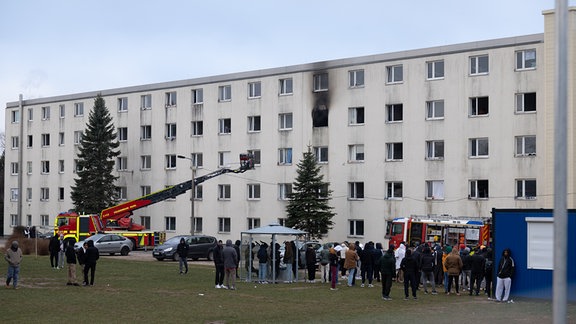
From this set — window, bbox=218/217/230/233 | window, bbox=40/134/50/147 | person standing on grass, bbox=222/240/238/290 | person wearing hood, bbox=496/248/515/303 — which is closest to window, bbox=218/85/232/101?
window, bbox=218/217/230/233

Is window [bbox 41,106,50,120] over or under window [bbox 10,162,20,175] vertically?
over

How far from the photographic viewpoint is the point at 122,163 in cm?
7462

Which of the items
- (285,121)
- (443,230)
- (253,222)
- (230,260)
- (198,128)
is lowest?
(230,260)

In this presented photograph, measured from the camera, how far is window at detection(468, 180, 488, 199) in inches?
2109

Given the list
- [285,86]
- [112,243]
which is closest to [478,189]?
[285,86]

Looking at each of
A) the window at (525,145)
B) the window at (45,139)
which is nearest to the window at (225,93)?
the window at (45,139)

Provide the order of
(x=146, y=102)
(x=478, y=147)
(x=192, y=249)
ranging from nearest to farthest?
(x=192, y=249)
(x=478, y=147)
(x=146, y=102)

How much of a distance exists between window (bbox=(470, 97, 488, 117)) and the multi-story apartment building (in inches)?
2.9

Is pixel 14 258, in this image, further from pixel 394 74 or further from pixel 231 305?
pixel 394 74

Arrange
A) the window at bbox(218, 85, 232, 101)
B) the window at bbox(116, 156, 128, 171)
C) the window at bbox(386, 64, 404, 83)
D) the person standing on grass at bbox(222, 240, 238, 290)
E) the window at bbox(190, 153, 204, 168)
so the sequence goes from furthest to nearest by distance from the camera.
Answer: the window at bbox(116, 156, 128, 171) → the window at bbox(190, 153, 204, 168) → the window at bbox(218, 85, 232, 101) → the window at bbox(386, 64, 404, 83) → the person standing on grass at bbox(222, 240, 238, 290)

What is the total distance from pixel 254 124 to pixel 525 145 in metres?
21.8

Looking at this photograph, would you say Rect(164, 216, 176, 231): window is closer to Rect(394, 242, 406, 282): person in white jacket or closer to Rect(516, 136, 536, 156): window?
Rect(516, 136, 536, 156): window

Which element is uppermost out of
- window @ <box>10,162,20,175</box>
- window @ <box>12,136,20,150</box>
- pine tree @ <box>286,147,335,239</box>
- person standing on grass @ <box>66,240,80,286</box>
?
window @ <box>12,136,20,150</box>

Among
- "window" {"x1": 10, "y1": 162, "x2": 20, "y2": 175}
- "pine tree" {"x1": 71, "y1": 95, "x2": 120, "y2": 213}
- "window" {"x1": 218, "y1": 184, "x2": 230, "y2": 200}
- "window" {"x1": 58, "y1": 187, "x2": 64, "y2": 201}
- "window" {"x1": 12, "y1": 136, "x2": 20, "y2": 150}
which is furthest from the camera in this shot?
"window" {"x1": 12, "y1": 136, "x2": 20, "y2": 150}
